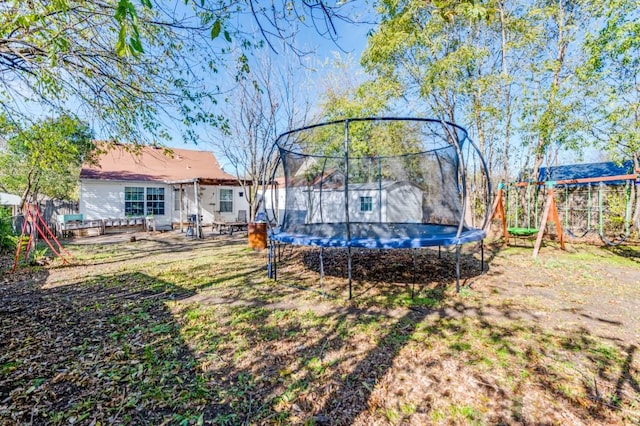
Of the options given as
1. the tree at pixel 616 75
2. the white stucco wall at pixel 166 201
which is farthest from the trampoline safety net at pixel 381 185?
the white stucco wall at pixel 166 201

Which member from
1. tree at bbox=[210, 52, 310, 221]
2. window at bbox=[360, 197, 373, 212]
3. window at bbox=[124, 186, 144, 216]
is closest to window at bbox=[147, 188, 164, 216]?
window at bbox=[124, 186, 144, 216]

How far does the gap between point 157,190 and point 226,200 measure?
291 cm

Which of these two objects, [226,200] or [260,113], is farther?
[226,200]

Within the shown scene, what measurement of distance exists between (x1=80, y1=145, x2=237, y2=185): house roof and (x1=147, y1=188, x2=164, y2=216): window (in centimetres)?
50

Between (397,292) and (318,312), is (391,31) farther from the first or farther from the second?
(318,312)

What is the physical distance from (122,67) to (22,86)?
1589 millimetres

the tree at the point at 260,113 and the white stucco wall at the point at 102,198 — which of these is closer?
the tree at the point at 260,113

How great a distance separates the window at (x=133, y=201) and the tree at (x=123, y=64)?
322 inches

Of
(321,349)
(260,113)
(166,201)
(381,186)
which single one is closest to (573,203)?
(381,186)

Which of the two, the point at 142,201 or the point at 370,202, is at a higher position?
the point at 142,201

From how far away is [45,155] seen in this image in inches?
164

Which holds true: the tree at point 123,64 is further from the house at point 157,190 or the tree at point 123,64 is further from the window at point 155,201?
the window at point 155,201

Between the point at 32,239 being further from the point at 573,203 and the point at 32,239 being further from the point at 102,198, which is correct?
the point at 573,203

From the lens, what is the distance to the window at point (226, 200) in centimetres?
1399
